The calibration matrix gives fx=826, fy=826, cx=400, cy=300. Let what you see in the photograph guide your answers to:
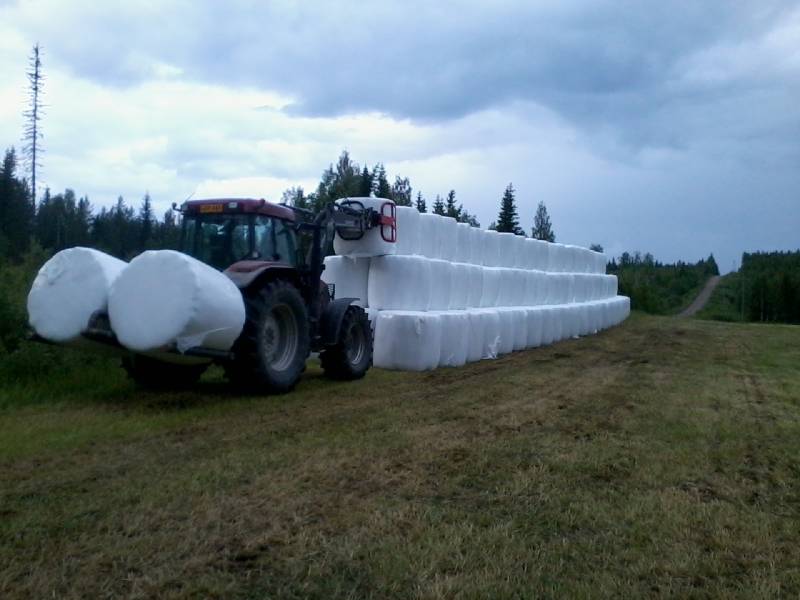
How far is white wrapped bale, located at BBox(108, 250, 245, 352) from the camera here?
25.7 ft

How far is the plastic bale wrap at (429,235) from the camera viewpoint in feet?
46.4

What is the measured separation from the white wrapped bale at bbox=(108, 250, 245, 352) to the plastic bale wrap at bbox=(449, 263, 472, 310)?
6992mm

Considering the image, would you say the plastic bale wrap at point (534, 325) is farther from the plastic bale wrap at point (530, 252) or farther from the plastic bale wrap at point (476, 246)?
the plastic bale wrap at point (476, 246)

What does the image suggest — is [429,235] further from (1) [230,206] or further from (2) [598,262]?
(2) [598,262]

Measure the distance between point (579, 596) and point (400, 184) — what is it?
3675cm

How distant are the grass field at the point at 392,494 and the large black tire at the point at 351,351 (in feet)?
4.25

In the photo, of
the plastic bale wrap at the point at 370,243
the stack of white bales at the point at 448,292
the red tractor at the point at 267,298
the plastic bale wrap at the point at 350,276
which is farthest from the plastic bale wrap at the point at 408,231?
the red tractor at the point at 267,298

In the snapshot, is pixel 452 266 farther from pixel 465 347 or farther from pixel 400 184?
pixel 400 184

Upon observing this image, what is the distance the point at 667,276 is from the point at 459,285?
221 feet

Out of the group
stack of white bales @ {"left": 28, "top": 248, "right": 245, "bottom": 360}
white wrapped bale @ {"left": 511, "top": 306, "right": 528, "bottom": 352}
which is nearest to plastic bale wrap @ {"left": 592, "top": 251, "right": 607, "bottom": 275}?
white wrapped bale @ {"left": 511, "top": 306, "right": 528, "bottom": 352}

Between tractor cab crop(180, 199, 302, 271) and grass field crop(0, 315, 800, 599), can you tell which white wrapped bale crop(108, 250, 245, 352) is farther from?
tractor cab crop(180, 199, 302, 271)

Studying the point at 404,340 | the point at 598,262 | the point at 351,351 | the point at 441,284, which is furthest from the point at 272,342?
the point at 598,262

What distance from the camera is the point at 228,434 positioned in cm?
719

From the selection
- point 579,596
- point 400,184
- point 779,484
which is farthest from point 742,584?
point 400,184
